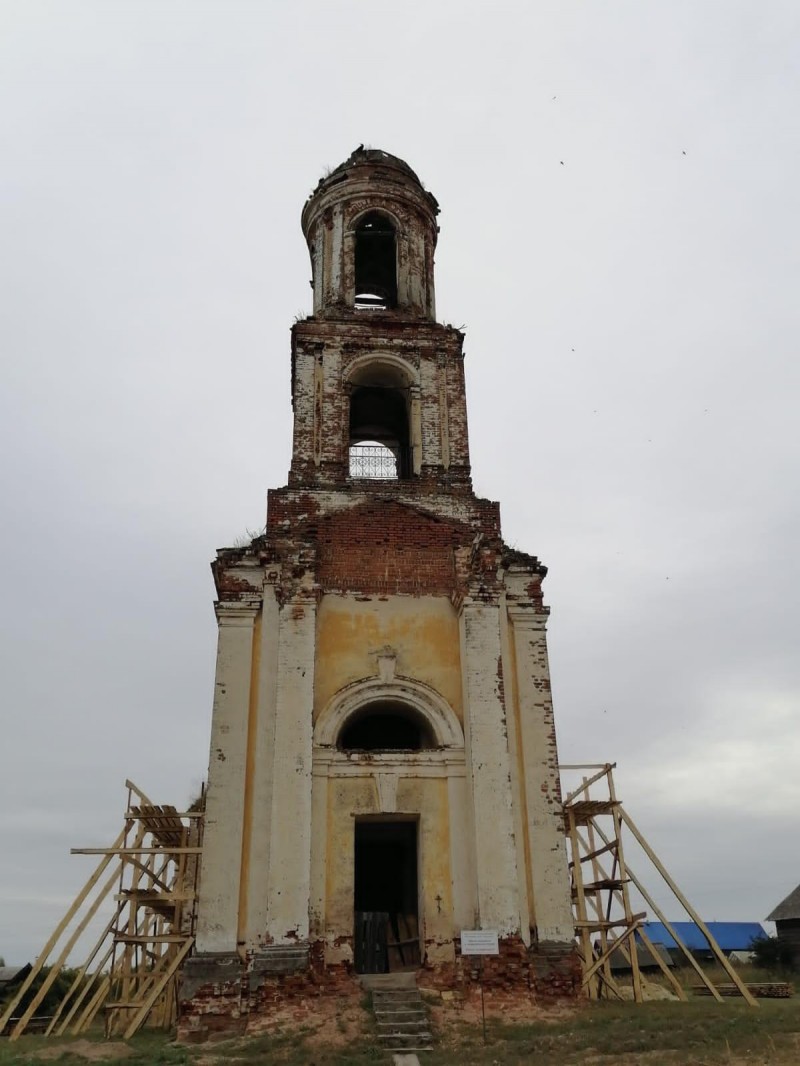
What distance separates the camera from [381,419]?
59.8 feet

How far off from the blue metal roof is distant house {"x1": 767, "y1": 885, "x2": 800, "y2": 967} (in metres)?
6.67

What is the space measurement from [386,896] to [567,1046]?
6384 millimetres

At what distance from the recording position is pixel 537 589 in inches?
578

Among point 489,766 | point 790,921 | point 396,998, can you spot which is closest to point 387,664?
point 489,766

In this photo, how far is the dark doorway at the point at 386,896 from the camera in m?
13.9

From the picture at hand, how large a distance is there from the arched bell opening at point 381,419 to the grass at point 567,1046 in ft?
30.3

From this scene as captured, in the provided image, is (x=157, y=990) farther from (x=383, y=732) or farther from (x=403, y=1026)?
(x=383, y=732)

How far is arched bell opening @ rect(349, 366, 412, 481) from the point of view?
55.1 feet

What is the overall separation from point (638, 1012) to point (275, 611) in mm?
7428

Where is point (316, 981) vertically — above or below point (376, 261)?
below

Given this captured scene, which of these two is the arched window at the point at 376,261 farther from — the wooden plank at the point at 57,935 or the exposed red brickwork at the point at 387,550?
the wooden plank at the point at 57,935

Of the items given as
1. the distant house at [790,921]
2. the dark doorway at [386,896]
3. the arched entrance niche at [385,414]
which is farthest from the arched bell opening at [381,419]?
the distant house at [790,921]

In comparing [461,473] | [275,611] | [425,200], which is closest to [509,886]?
[275,611]

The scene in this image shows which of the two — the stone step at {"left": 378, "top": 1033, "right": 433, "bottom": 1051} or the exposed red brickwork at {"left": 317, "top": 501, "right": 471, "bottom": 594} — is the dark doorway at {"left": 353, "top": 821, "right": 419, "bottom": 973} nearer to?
the stone step at {"left": 378, "top": 1033, "right": 433, "bottom": 1051}
